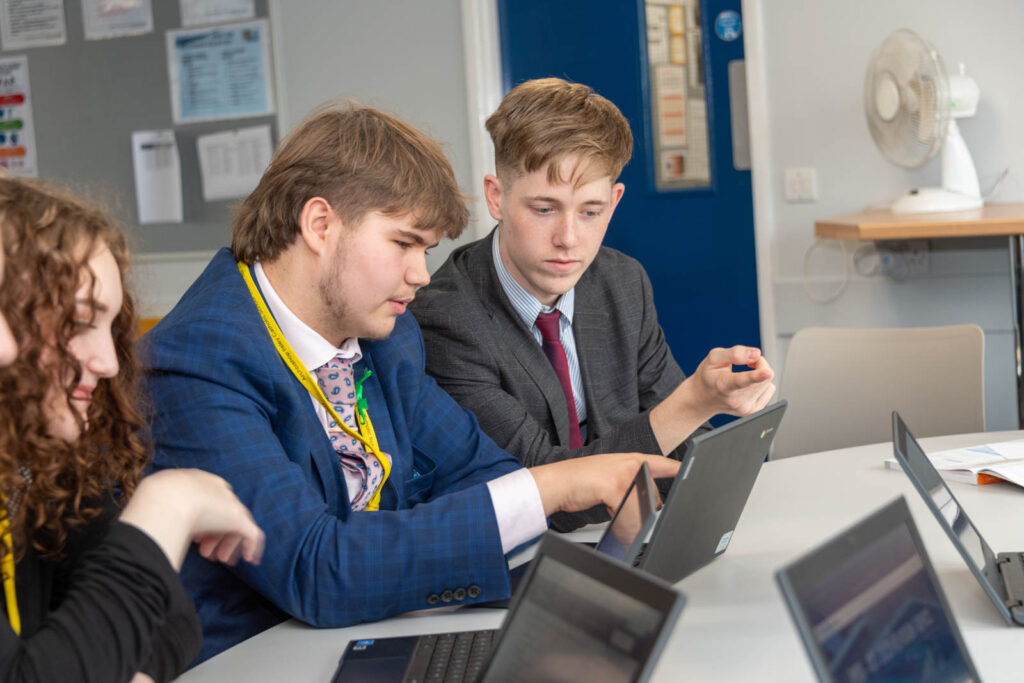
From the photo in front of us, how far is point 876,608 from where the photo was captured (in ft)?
2.53

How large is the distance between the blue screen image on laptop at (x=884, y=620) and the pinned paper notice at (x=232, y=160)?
3798 millimetres

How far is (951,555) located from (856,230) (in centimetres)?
188

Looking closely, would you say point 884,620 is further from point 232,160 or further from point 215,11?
point 215,11

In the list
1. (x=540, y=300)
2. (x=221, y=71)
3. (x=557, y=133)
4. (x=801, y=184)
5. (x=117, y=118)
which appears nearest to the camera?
(x=557, y=133)

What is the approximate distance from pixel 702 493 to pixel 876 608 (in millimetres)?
394

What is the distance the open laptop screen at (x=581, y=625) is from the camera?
2.42 ft

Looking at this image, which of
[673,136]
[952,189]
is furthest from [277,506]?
[673,136]

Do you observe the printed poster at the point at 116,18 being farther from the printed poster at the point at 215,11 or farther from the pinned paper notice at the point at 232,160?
the pinned paper notice at the point at 232,160

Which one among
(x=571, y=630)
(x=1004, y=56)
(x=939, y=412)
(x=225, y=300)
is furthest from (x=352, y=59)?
(x=571, y=630)

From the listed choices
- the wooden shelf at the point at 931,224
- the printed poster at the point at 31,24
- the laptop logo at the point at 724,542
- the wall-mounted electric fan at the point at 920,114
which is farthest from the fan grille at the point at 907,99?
the printed poster at the point at 31,24

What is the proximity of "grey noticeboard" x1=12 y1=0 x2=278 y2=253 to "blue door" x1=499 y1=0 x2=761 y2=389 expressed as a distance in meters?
1.24

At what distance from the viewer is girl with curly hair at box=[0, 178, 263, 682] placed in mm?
922

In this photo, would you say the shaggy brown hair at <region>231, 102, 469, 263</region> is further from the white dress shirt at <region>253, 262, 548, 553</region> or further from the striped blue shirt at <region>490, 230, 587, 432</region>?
the striped blue shirt at <region>490, 230, 587, 432</region>

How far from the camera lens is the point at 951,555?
1306mm
